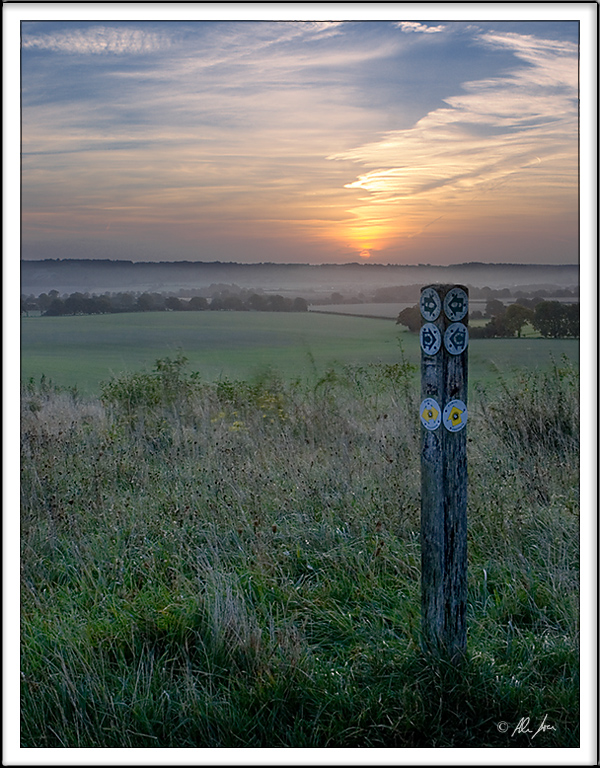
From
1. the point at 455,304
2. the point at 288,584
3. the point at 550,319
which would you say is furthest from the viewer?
the point at 550,319

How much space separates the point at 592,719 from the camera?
9.09 feet

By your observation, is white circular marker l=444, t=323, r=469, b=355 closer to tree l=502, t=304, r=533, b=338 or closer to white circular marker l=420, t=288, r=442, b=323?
white circular marker l=420, t=288, r=442, b=323

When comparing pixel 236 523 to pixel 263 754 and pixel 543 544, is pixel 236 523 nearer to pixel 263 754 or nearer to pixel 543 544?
pixel 263 754

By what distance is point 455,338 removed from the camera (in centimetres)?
266

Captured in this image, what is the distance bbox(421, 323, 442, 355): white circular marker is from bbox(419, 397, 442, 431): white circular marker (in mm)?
219

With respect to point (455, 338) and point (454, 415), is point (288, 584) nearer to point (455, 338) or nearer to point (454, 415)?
point (454, 415)

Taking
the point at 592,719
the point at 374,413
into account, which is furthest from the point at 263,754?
the point at 374,413

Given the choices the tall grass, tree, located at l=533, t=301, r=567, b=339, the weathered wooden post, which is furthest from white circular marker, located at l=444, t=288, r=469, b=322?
tree, located at l=533, t=301, r=567, b=339

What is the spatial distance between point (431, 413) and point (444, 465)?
239 millimetres

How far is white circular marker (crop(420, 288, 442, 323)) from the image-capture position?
264 centimetres

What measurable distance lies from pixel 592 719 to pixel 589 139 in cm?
280

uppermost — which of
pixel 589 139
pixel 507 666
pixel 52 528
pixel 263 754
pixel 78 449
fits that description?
pixel 589 139

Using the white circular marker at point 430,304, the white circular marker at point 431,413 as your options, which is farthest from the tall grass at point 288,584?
the white circular marker at point 430,304

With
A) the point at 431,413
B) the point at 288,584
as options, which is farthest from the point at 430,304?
the point at 288,584
